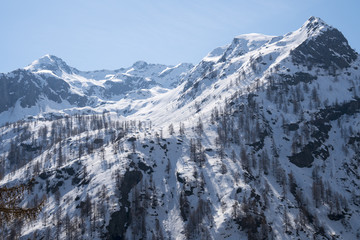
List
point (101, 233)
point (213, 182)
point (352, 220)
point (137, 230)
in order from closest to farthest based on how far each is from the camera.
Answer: point (101, 233)
point (137, 230)
point (352, 220)
point (213, 182)

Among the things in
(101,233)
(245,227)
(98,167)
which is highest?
(98,167)

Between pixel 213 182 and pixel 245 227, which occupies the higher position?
pixel 213 182

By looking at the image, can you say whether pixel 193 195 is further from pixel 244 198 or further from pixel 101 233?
pixel 101 233

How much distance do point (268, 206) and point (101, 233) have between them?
88.2m

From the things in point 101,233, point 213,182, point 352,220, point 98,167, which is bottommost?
point 352,220

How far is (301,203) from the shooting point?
173m

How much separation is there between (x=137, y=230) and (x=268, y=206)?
71132mm

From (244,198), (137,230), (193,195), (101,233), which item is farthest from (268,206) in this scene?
(101,233)

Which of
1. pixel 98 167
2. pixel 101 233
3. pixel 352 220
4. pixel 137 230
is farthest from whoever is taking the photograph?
pixel 98 167

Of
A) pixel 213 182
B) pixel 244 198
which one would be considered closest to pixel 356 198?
pixel 244 198

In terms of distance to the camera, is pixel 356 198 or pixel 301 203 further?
pixel 356 198

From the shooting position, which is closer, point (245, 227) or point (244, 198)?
point (245, 227)

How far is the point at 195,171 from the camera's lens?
192125mm

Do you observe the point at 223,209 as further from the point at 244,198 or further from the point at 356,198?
the point at 356,198
